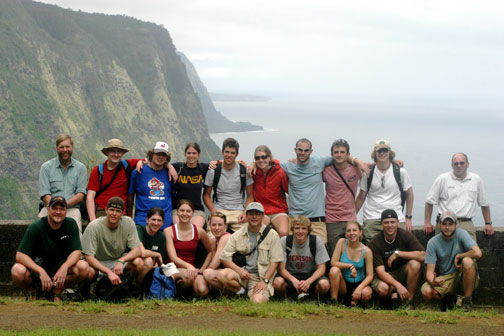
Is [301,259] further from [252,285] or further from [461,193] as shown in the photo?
[461,193]

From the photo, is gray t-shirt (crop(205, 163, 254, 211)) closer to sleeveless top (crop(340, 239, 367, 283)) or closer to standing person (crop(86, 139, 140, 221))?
standing person (crop(86, 139, 140, 221))

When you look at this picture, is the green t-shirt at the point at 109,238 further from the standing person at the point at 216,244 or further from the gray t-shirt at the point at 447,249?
the gray t-shirt at the point at 447,249

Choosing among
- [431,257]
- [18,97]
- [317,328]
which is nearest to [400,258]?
[431,257]

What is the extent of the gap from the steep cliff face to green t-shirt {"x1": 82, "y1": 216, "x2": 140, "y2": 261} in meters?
85.2

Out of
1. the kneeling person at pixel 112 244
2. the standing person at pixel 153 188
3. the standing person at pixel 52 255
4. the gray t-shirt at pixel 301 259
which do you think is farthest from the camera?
the standing person at pixel 153 188

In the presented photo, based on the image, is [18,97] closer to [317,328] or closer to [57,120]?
[57,120]

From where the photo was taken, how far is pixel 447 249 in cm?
965

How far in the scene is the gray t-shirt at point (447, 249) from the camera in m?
9.61

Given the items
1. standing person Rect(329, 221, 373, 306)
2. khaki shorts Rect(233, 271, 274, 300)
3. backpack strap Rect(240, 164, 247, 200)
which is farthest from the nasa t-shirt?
standing person Rect(329, 221, 373, 306)

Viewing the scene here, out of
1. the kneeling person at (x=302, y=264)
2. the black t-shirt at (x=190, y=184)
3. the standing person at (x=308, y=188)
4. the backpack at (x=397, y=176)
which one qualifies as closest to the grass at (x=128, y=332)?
the kneeling person at (x=302, y=264)

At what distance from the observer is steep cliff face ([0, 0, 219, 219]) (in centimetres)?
10775

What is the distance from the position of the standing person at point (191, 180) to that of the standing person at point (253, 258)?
3.36 ft

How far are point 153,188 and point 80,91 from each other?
133543 millimetres

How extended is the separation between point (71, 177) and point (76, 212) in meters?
0.57
